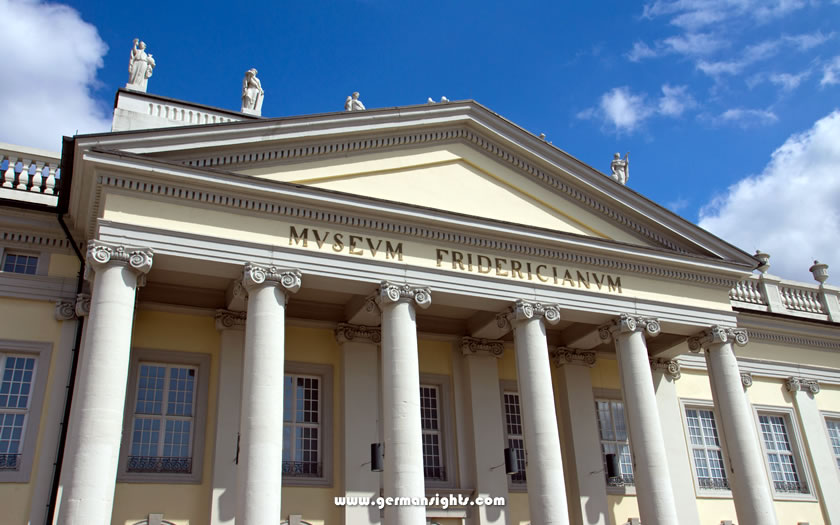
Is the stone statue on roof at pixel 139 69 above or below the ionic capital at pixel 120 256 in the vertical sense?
above

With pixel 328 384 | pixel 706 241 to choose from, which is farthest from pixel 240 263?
pixel 706 241

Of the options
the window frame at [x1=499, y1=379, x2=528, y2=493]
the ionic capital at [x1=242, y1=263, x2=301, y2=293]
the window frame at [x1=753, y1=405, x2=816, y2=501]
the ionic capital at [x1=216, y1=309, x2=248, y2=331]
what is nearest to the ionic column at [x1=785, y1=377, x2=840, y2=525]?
the window frame at [x1=753, y1=405, x2=816, y2=501]

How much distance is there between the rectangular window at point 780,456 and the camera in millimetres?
22734

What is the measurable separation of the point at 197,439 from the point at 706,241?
13980 mm

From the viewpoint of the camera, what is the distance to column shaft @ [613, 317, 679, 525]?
17.2 m

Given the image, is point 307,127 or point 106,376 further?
point 307,127

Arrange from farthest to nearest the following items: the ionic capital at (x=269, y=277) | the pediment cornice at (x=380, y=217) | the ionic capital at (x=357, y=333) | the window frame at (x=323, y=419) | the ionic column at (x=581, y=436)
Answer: the ionic column at (x=581, y=436) < the ionic capital at (x=357, y=333) < the window frame at (x=323, y=419) < the ionic capital at (x=269, y=277) < the pediment cornice at (x=380, y=217)

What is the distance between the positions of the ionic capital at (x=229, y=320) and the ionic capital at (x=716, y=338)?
38.2 feet

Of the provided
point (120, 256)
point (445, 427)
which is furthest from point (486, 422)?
point (120, 256)

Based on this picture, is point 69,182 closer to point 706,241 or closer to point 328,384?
point 328,384

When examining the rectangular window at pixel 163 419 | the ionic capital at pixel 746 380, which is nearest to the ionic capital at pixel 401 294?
the rectangular window at pixel 163 419

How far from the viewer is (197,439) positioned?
1678cm

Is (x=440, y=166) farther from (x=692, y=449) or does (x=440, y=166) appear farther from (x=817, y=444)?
(x=817, y=444)

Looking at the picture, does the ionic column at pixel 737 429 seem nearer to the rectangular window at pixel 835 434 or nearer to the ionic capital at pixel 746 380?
the ionic capital at pixel 746 380
